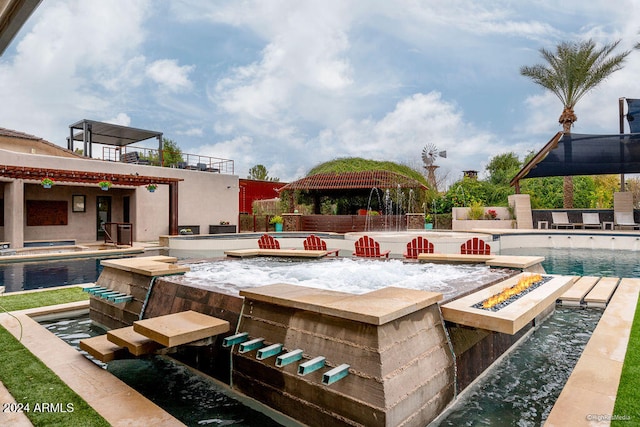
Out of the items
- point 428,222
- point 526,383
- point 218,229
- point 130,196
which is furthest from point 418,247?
point 130,196

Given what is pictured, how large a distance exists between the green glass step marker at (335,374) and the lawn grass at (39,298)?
5009 millimetres

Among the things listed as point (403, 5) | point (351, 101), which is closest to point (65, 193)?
point (403, 5)

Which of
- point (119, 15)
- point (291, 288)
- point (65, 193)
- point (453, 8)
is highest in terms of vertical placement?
point (453, 8)

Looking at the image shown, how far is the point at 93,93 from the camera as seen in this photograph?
2747 centimetres

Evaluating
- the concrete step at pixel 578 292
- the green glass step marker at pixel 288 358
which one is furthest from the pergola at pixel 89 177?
the concrete step at pixel 578 292

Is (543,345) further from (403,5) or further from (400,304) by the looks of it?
(403,5)

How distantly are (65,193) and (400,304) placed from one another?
17846 millimetres

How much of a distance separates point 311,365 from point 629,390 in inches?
88.3

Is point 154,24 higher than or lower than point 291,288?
higher

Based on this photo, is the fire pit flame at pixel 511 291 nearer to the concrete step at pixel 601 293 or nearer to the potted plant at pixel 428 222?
the concrete step at pixel 601 293

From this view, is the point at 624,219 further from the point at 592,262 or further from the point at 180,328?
the point at 180,328

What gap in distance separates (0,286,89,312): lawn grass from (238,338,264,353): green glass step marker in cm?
417

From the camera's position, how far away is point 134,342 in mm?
3029

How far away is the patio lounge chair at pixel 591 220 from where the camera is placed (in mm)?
17891
